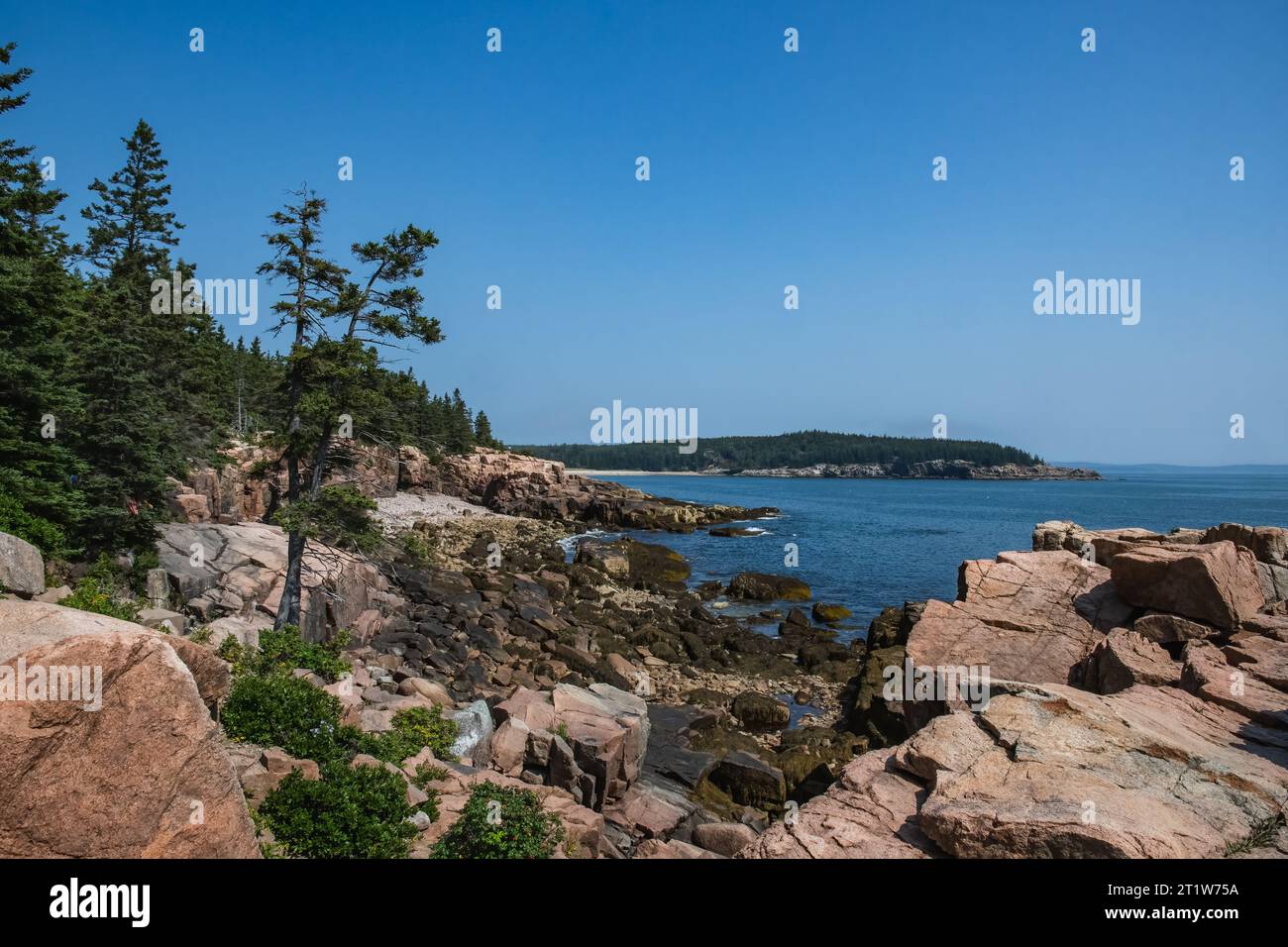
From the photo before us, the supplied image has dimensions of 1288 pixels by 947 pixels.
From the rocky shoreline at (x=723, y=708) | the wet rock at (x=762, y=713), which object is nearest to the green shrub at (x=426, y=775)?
the rocky shoreline at (x=723, y=708)

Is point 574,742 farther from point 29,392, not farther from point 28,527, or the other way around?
point 29,392

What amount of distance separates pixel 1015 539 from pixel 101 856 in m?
75.3

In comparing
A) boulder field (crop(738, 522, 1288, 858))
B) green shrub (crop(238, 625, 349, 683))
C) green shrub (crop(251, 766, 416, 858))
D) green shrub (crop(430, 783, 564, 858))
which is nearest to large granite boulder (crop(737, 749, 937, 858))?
boulder field (crop(738, 522, 1288, 858))

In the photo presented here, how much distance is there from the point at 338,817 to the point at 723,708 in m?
16.0

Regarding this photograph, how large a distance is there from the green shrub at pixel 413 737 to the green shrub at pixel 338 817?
2.30 meters

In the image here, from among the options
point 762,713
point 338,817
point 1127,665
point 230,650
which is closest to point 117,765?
point 338,817

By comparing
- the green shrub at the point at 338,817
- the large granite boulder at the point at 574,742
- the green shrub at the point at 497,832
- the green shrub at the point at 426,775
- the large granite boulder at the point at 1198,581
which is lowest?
the large granite boulder at the point at 574,742

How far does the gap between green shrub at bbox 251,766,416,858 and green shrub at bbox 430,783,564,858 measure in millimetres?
672

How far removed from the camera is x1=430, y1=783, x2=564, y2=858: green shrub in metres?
9.41

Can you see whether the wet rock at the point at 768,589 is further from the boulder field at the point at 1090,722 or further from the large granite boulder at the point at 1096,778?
the large granite boulder at the point at 1096,778

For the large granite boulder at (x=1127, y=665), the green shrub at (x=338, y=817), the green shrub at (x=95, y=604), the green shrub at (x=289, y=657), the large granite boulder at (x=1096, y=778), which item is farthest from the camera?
the green shrub at (x=289, y=657)

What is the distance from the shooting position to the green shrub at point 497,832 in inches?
371

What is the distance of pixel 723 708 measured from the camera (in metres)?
23.0

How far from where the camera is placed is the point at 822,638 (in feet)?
105
